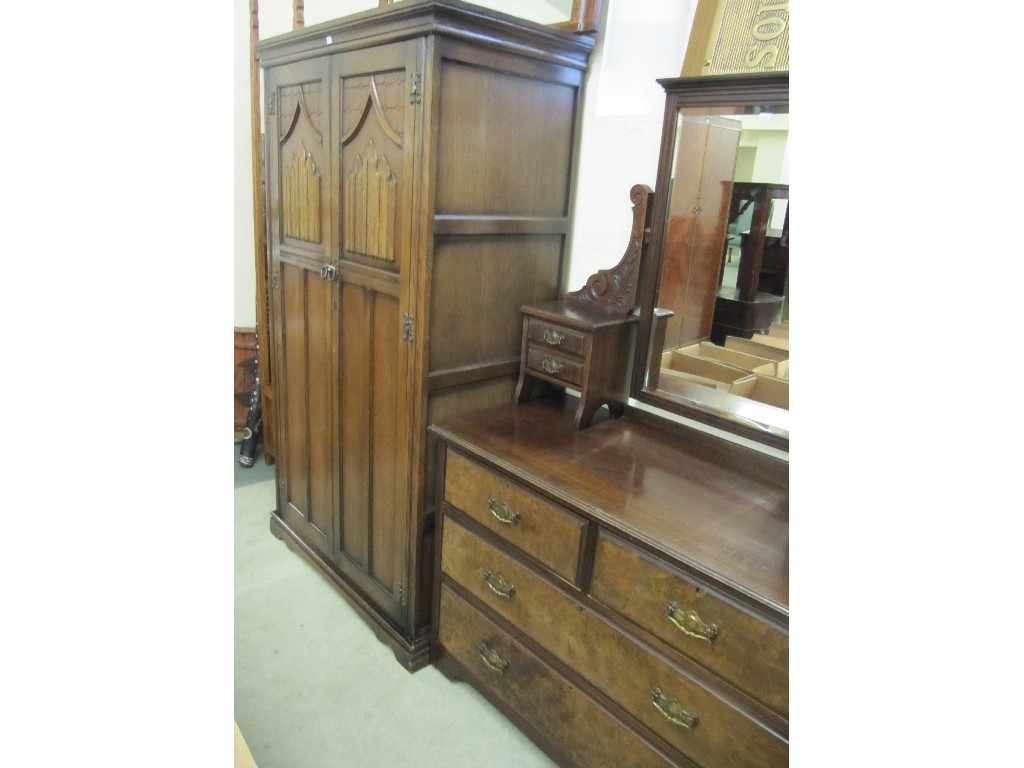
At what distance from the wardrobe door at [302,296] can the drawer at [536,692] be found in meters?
0.70

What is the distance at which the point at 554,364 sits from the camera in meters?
1.79

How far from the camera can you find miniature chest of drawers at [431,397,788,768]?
47.5 inches

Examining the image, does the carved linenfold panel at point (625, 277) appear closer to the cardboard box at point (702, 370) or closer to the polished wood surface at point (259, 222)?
the cardboard box at point (702, 370)

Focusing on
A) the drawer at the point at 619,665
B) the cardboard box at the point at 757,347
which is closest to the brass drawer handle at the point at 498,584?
the drawer at the point at 619,665

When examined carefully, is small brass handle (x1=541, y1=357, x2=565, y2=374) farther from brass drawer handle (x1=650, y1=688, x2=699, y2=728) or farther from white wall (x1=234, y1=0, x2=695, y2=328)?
brass drawer handle (x1=650, y1=688, x2=699, y2=728)

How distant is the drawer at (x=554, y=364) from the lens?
1746 millimetres

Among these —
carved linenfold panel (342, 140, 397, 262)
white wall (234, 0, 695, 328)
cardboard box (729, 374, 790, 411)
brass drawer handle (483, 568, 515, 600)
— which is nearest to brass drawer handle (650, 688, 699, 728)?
brass drawer handle (483, 568, 515, 600)

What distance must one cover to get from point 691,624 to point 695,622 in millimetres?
12

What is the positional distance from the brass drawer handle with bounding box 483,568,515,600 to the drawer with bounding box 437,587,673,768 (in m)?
0.12
